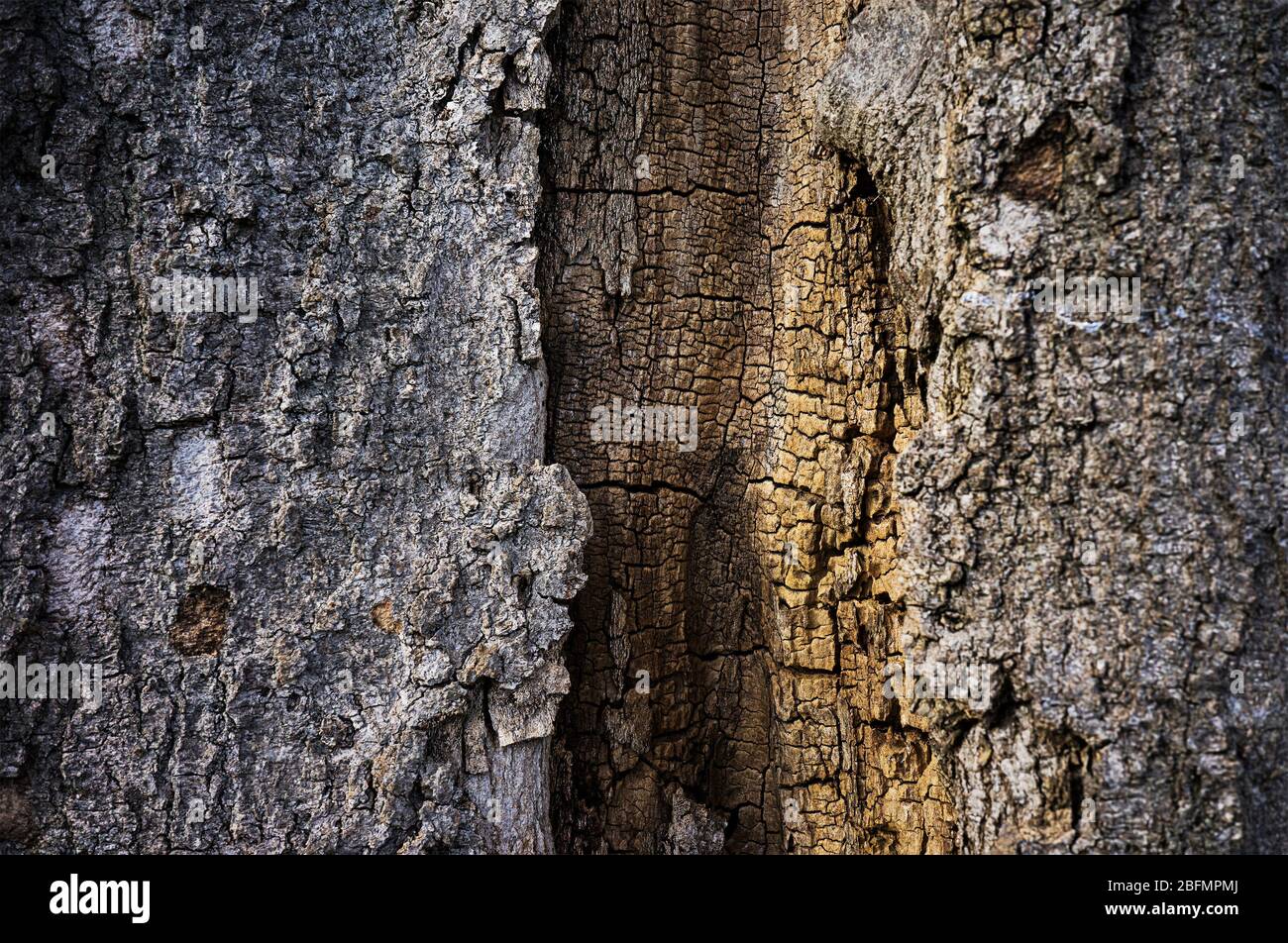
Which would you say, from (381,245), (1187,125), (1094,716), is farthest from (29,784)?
(1187,125)

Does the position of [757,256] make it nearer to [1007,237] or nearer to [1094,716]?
[1007,237]

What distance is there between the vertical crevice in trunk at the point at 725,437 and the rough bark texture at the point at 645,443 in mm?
12

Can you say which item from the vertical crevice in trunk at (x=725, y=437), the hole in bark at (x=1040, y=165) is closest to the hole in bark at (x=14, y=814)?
the vertical crevice in trunk at (x=725, y=437)

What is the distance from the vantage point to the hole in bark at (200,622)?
1.89 m

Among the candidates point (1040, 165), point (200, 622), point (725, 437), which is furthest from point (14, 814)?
point (1040, 165)

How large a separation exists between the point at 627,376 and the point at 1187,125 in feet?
4.33

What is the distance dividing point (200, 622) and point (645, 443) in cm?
112

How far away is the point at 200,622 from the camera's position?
1.89 meters

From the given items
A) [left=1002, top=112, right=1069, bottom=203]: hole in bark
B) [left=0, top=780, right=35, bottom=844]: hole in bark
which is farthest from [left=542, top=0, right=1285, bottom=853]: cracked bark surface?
[left=0, top=780, right=35, bottom=844]: hole in bark

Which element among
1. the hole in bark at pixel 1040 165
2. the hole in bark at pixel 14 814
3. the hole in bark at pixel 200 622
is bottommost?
the hole in bark at pixel 14 814

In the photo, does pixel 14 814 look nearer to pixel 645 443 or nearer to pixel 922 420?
pixel 645 443

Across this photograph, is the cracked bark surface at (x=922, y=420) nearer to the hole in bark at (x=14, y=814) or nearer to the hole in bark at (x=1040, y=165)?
the hole in bark at (x=1040, y=165)

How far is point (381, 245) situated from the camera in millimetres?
1964

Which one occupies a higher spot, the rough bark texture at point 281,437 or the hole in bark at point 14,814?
the rough bark texture at point 281,437
